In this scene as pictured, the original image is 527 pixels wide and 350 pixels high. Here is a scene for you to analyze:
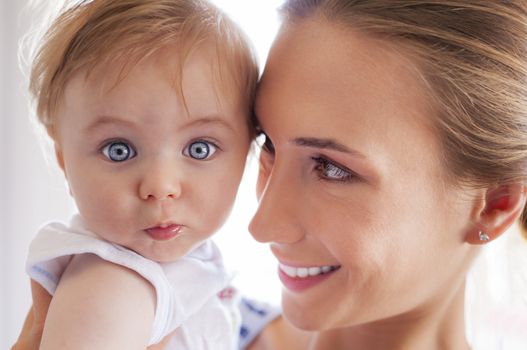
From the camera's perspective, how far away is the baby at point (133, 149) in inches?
44.1

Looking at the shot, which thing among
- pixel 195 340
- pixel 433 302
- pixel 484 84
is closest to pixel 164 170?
pixel 195 340

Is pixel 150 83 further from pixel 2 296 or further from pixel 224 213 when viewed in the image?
pixel 2 296

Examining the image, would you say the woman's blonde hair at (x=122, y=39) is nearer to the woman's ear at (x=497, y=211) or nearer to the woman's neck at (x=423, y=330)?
the woman's ear at (x=497, y=211)

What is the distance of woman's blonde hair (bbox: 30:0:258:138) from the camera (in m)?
1.13

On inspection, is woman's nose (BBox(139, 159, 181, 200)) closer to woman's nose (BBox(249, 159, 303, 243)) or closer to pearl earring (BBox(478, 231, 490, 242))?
woman's nose (BBox(249, 159, 303, 243))

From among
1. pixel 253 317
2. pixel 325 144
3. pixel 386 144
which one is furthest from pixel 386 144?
pixel 253 317

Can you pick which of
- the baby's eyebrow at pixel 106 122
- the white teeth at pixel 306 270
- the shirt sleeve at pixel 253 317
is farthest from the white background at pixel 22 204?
the baby's eyebrow at pixel 106 122

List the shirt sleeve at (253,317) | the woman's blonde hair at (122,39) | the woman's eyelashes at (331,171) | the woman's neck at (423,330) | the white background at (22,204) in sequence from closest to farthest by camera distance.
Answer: the woman's blonde hair at (122,39) → the woman's eyelashes at (331,171) → the woman's neck at (423,330) → the shirt sleeve at (253,317) → the white background at (22,204)

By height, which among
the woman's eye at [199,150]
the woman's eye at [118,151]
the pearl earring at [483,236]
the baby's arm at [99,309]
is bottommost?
the pearl earring at [483,236]

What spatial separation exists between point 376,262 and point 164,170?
427 mm

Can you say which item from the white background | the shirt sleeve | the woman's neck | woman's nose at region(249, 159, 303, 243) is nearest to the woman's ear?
the woman's neck

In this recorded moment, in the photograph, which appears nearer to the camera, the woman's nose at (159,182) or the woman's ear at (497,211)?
the woman's nose at (159,182)

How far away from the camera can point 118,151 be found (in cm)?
115

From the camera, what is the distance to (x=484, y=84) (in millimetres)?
1204
